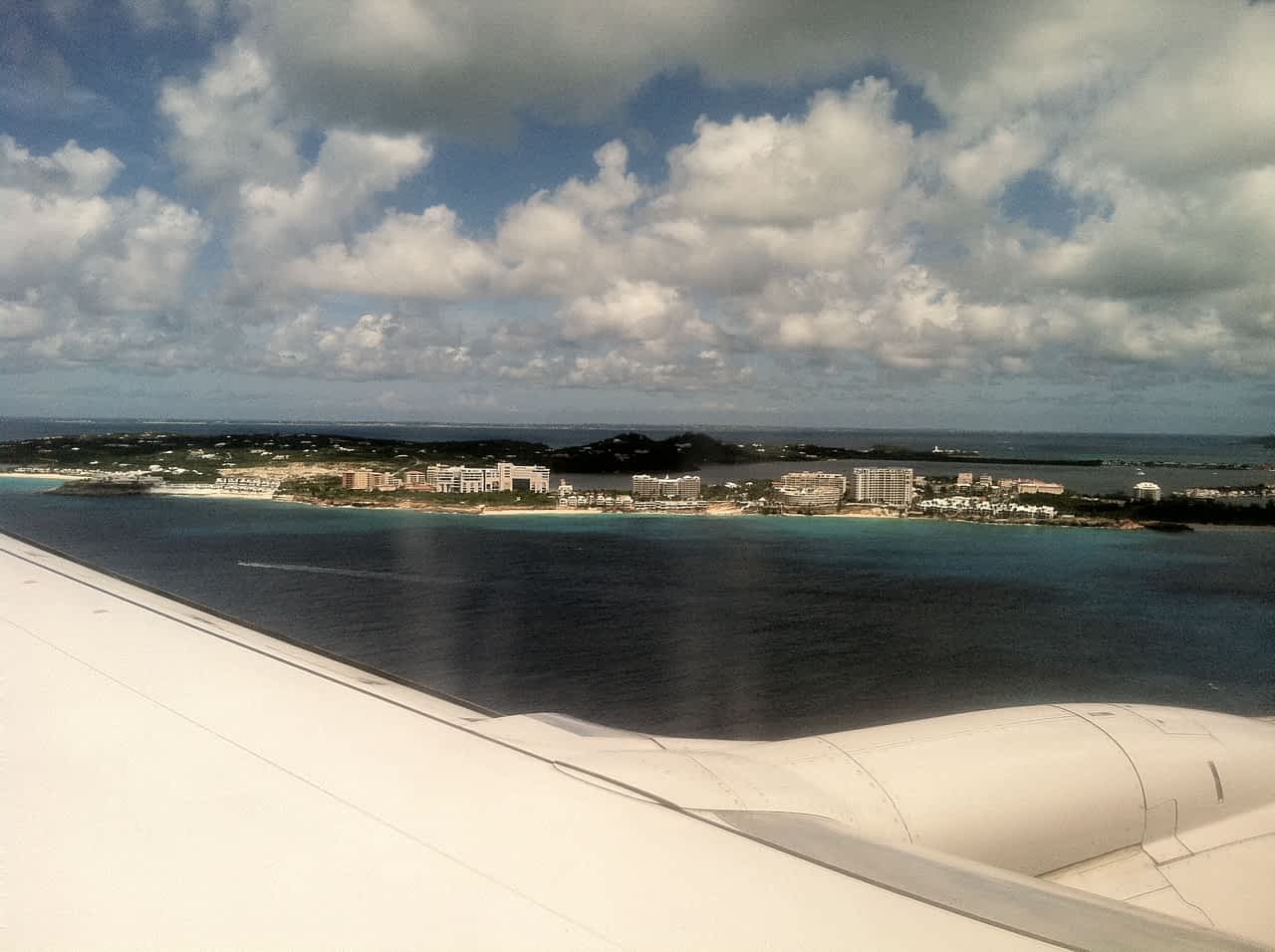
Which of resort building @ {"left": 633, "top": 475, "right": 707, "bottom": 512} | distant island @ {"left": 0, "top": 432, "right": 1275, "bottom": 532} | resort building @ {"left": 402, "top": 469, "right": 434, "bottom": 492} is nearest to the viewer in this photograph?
distant island @ {"left": 0, "top": 432, "right": 1275, "bottom": 532}

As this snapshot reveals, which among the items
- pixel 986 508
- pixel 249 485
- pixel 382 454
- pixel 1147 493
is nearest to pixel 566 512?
pixel 382 454

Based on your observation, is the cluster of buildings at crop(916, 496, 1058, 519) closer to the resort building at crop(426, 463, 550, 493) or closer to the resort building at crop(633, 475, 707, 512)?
the resort building at crop(633, 475, 707, 512)

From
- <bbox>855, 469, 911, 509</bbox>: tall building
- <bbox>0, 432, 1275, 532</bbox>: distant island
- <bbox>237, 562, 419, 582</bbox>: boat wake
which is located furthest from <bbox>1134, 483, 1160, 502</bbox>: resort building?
<bbox>237, 562, 419, 582</bbox>: boat wake

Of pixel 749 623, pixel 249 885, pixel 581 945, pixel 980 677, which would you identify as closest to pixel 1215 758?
pixel 581 945

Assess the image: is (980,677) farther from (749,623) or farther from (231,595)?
(231,595)

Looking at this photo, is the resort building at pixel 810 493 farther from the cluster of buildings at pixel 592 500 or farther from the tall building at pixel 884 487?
the cluster of buildings at pixel 592 500

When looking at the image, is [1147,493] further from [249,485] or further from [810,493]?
[249,485]
